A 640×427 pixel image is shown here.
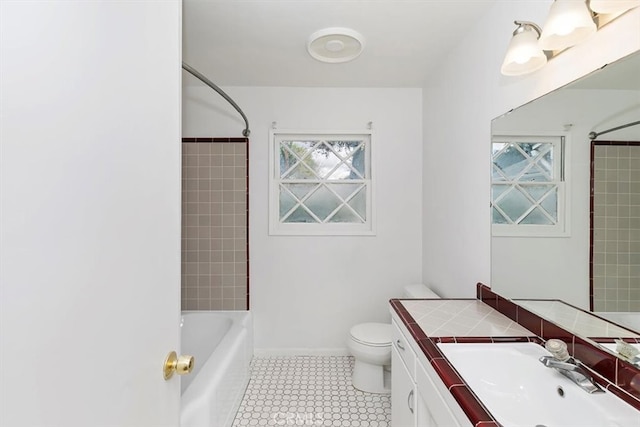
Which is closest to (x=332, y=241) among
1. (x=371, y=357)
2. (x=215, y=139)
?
(x=371, y=357)

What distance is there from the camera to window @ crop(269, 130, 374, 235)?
2875mm

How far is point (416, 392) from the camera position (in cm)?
130

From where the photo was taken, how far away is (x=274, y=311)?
2.83 m

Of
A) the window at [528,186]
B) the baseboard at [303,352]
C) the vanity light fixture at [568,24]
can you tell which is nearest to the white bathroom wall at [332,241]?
the baseboard at [303,352]

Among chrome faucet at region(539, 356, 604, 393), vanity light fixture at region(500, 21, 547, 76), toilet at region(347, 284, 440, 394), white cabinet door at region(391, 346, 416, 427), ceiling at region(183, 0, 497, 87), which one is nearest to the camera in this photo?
chrome faucet at region(539, 356, 604, 393)

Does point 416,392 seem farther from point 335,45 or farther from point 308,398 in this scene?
point 335,45

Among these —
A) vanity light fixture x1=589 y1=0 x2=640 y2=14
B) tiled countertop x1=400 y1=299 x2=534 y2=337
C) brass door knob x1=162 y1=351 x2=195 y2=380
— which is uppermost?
vanity light fixture x1=589 y1=0 x2=640 y2=14

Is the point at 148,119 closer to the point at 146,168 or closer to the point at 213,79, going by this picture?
the point at 146,168

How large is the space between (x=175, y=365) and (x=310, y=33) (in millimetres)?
1897

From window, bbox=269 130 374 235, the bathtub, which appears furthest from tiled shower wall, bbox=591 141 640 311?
window, bbox=269 130 374 235

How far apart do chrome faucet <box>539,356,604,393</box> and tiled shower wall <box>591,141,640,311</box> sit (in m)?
0.25

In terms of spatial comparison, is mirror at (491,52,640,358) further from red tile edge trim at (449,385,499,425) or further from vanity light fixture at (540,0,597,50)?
red tile edge trim at (449,385,499,425)

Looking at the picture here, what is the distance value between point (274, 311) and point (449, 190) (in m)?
1.78

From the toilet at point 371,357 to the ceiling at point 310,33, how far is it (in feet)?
5.75
